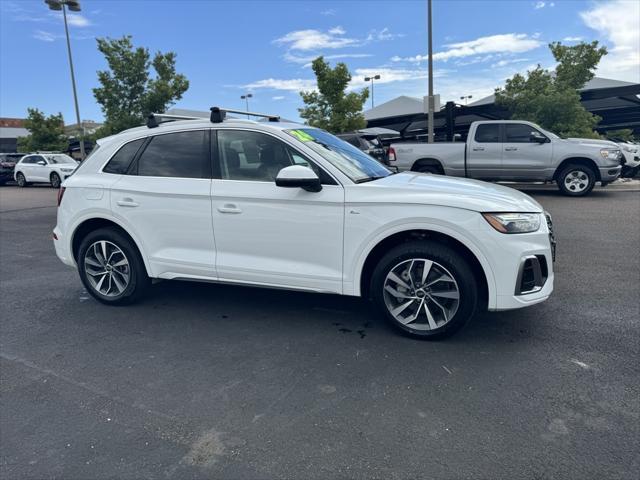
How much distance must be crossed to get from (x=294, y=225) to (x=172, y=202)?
1.23 metres

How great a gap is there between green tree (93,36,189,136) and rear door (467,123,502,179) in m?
17.1

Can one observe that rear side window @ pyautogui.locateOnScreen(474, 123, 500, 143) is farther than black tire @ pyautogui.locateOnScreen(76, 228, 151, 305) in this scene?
Yes

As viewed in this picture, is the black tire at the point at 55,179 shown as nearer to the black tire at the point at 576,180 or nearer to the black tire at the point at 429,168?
the black tire at the point at 429,168

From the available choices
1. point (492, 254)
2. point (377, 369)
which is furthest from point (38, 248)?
point (492, 254)

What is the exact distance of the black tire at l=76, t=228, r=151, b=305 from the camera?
4523 mm

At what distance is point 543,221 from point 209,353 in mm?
2767

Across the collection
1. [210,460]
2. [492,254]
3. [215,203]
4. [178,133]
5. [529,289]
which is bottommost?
[210,460]

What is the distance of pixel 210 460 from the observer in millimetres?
2400

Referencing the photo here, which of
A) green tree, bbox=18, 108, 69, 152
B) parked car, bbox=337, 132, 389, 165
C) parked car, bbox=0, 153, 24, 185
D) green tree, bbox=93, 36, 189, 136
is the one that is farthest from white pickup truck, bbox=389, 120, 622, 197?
green tree, bbox=18, 108, 69, 152

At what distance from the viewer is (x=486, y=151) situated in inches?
487

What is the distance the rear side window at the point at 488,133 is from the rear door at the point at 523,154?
8.8 inches

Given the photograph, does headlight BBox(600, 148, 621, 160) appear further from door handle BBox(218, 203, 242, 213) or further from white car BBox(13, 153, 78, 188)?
white car BBox(13, 153, 78, 188)

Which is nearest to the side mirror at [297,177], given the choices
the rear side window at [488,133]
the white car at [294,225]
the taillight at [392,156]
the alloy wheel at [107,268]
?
the white car at [294,225]

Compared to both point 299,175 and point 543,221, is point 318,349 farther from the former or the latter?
point 543,221
